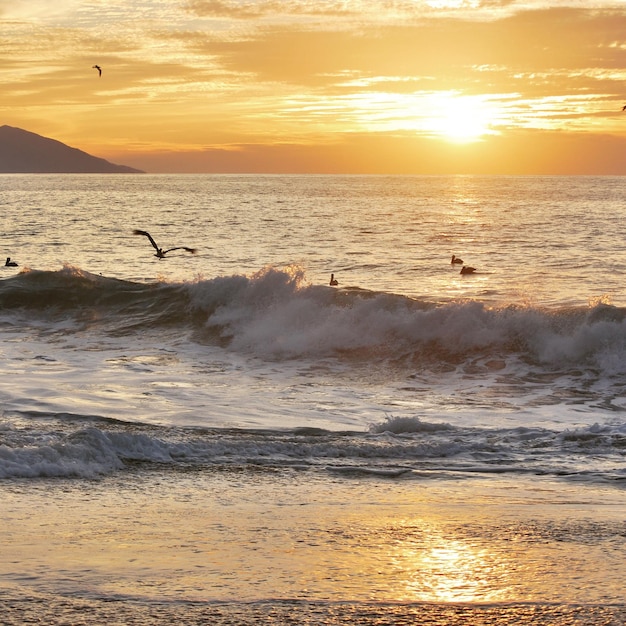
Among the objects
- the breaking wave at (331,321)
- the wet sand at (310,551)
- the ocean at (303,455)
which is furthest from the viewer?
the breaking wave at (331,321)

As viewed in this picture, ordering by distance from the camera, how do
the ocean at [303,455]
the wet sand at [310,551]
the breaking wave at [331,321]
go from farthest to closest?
the breaking wave at [331,321] → the ocean at [303,455] → the wet sand at [310,551]

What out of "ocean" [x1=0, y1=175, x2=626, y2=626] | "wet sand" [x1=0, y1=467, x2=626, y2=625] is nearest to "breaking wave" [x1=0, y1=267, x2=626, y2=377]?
"ocean" [x1=0, y1=175, x2=626, y2=626]

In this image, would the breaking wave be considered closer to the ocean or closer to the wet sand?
the ocean

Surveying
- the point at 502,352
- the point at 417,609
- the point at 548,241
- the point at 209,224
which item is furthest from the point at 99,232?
the point at 417,609

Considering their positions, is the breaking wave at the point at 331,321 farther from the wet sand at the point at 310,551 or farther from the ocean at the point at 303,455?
the wet sand at the point at 310,551

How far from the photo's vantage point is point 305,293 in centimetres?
2412

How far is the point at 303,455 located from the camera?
10.5 m

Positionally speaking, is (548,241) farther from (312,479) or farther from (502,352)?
(312,479)

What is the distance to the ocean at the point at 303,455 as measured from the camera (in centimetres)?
612

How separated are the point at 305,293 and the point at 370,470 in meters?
→ 14.5

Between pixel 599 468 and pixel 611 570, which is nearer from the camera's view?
pixel 611 570

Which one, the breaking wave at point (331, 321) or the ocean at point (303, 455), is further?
the breaking wave at point (331, 321)

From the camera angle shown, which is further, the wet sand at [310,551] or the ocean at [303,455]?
the ocean at [303,455]

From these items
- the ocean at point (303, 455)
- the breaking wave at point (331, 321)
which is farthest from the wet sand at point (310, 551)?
the breaking wave at point (331, 321)
